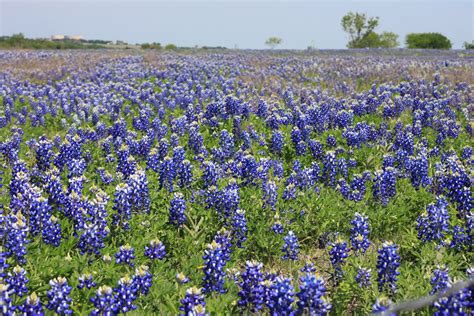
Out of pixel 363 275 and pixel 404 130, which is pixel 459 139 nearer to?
pixel 404 130

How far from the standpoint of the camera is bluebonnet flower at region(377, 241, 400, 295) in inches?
140

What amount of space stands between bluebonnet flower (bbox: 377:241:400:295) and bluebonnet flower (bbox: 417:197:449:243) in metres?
0.95

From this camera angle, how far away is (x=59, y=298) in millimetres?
3137

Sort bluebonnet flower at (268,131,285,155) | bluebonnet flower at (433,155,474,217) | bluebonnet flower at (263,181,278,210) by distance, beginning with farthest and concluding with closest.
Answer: bluebonnet flower at (268,131,285,155) < bluebonnet flower at (263,181,278,210) < bluebonnet flower at (433,155,474,217)

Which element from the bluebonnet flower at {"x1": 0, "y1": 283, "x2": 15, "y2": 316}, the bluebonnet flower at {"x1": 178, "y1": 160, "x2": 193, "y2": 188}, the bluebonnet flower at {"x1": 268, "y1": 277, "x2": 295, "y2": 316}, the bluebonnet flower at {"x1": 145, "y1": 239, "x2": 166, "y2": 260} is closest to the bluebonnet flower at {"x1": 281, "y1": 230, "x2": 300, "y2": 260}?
the bluebonnet flower at {"x1": 145, "y1": 239, "x2": 166, "y2": 260}

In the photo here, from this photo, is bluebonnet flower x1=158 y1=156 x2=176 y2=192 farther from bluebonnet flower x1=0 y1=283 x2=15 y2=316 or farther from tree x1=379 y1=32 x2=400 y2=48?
tree x1=379 y1=32 x2=400 y2=48

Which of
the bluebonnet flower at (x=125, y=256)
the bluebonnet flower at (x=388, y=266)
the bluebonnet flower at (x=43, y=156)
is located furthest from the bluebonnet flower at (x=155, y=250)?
the bluebonnet flower at (x=43, y=156)

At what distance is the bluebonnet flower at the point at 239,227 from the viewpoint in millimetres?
4512

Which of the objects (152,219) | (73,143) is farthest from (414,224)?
(73,143)

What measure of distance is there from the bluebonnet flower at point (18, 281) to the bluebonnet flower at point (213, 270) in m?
1.27

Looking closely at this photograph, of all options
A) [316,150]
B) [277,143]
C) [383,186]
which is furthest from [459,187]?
[277,143]

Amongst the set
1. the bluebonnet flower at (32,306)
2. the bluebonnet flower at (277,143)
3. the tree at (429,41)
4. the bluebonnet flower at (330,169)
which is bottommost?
the bluebonnet flower at (32,306)

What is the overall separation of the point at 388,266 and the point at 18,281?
2681 millimetres

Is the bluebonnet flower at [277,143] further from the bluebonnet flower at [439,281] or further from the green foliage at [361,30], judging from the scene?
the green foliage at [361,30]
